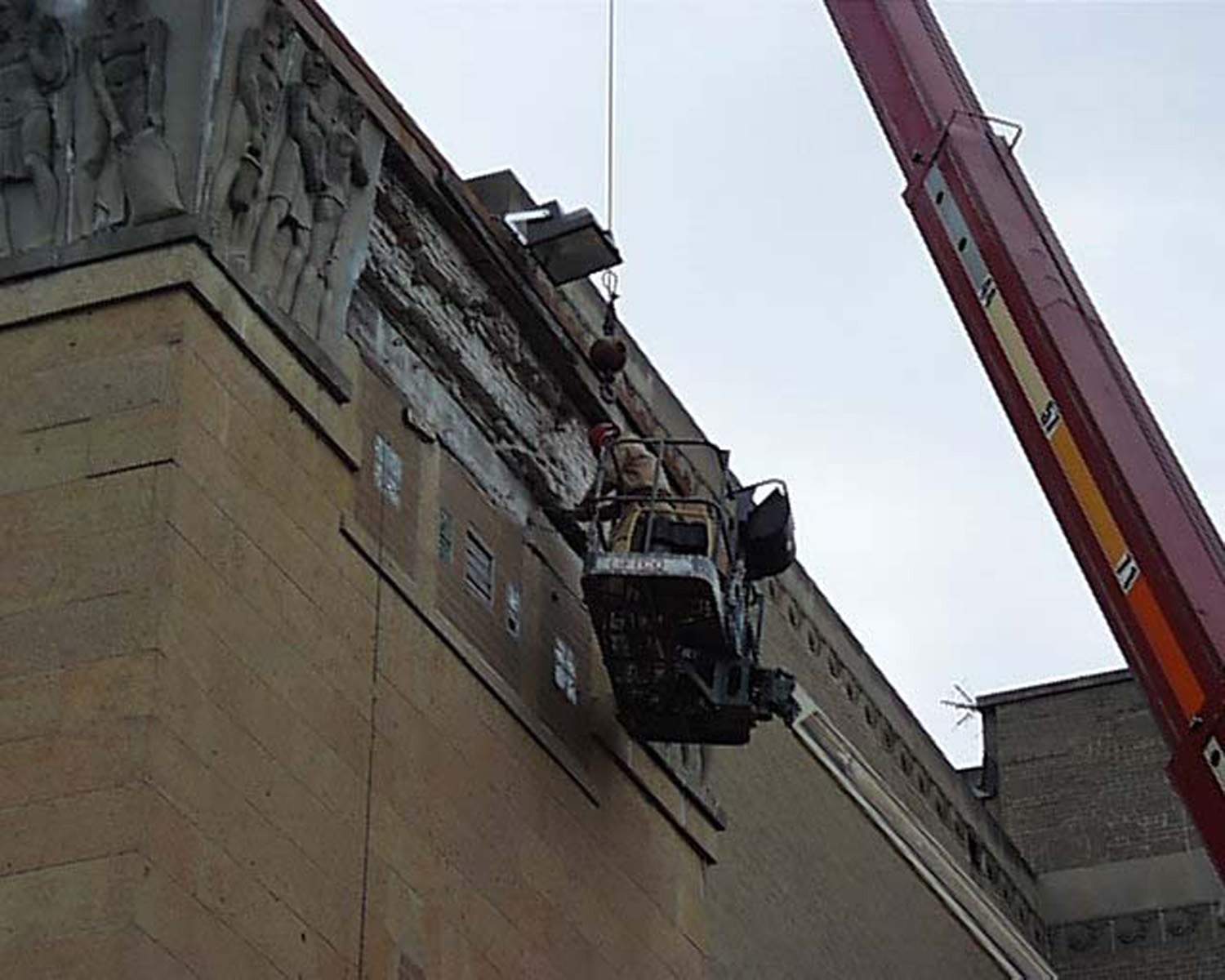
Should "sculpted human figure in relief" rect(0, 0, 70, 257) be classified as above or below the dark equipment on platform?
above

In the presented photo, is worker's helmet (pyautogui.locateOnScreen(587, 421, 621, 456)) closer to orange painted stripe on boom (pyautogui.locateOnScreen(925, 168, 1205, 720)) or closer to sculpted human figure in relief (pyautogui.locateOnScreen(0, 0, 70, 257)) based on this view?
orange painted stripe on boom (pyautogui.locateOnScreen(925, 168, 1205, 720))

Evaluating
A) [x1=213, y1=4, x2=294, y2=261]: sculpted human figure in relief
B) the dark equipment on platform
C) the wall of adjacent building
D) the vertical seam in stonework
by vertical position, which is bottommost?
the vertical seam in stonework

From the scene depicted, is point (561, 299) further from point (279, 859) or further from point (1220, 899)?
point (1220, 899)

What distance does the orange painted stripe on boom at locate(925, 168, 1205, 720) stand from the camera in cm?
1794

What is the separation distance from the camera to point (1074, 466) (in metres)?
19.1

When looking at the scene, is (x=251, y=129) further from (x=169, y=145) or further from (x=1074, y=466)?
(x=1074, y=466)

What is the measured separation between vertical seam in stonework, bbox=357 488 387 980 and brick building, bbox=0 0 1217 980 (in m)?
0.03

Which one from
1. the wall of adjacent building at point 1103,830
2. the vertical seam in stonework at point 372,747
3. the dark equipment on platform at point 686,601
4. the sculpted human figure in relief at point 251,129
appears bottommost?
the vertical seam in stonework at point 372,747

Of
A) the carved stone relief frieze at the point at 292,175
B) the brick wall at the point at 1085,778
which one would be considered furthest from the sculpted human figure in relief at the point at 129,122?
the brick wall at the point at 1085,778

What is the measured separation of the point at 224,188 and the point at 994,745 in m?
20.7

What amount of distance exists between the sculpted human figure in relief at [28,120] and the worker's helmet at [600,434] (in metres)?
4.19

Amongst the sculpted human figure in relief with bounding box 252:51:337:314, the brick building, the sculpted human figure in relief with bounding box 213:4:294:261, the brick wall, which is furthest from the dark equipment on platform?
the brick wall

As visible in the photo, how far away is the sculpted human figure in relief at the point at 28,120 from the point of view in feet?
50.3

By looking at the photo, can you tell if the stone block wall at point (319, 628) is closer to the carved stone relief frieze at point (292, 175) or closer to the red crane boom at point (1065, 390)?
the carved stone relief frieze at point (292, 175)
